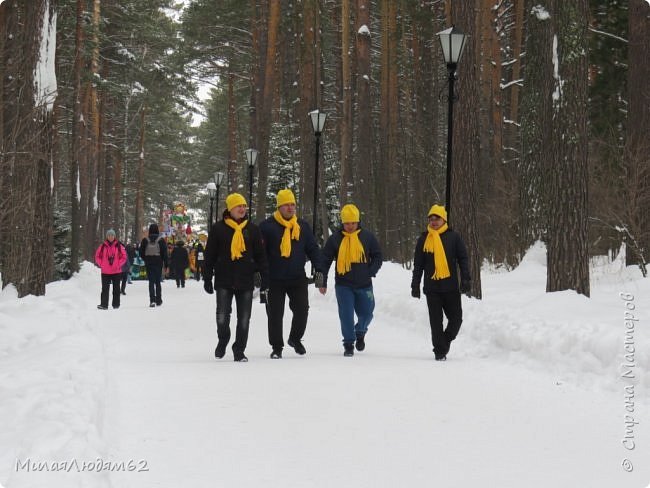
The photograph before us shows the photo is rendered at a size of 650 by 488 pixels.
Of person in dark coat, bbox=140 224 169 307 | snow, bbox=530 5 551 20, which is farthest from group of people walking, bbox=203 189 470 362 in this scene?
person in dark coat, bbox=140 224 169 307

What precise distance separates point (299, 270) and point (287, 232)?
0.51 metres

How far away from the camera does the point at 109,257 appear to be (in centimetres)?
1948

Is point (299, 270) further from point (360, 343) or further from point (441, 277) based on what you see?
point (441, 277)

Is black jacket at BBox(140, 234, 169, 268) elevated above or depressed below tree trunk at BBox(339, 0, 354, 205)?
below

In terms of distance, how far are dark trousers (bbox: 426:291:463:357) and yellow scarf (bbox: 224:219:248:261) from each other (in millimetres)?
2423

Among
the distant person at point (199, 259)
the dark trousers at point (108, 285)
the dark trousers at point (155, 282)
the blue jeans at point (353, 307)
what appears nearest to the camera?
the blue jeans at point (353, 307)

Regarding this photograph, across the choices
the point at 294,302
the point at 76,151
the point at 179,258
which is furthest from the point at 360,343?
the point at 76,151

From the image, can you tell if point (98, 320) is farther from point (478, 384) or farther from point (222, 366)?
point (478, 384)

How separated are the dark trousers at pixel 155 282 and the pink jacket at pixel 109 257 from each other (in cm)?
130

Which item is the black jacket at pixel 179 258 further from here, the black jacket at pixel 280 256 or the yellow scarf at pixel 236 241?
the yellow scarf at pixel 236 241

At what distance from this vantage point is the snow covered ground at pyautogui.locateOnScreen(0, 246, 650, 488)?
17.0 ft

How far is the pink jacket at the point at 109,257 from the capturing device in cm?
1938

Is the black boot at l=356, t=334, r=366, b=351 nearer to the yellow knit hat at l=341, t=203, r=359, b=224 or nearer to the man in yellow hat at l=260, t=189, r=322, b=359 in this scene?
the man in yellow hat at l=260, t=189, r=322, b=359

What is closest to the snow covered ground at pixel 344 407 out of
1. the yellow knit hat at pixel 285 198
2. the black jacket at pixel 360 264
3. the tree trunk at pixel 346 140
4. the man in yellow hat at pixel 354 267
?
the man in yellow hat at pixel 354 267
